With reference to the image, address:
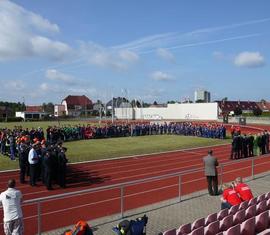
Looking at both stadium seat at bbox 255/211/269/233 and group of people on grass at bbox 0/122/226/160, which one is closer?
stadium seat at bbox 255/211/269/233

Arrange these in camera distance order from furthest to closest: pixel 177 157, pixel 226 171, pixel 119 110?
pixel 119 110 < pixel 177 157 < pixel 226 171

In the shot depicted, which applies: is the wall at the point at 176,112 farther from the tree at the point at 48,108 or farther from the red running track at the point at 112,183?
Answer: the tree at the point at 48,108

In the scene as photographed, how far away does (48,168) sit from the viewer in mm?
14547

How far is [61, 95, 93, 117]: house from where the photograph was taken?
130062mm

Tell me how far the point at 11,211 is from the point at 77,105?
130 meters

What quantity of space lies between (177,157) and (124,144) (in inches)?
352

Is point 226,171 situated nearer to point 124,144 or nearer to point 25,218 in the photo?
point 25,218

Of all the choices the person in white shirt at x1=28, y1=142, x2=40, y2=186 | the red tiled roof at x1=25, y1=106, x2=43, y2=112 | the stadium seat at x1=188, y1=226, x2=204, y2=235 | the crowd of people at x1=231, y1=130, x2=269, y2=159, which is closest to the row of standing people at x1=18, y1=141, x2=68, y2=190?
the person in white shirt at x1=28, y1=142, x2=40, y2=186

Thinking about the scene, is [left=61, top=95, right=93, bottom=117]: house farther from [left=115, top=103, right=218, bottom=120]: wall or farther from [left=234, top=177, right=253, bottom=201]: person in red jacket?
[left=234, top=177, right=253, bottom=201]: person in red jacket

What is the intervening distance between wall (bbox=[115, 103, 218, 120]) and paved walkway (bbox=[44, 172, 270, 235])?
6006 centimetres

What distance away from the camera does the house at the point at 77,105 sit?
130062 mm

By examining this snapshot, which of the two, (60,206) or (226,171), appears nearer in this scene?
(60,206)

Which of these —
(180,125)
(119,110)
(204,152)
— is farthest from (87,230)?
(119,110)

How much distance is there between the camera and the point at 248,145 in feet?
80.2
